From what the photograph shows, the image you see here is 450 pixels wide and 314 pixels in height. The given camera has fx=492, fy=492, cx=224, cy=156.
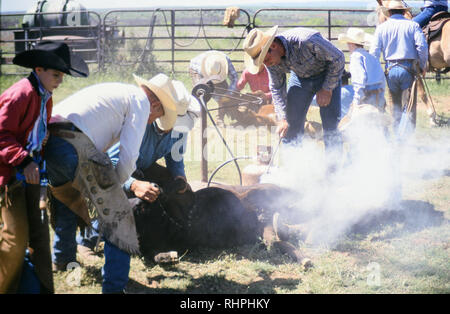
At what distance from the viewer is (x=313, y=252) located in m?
4.46

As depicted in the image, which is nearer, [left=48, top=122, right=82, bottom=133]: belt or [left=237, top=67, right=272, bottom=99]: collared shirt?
[left=48, top=122, right=82, bottom=133]: belt

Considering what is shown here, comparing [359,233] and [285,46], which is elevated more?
[285,46]

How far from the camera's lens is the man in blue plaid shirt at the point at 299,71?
4.77m

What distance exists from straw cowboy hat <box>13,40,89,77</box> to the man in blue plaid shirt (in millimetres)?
1987

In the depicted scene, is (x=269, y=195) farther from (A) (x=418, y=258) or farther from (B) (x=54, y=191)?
(B) (x=54, y=191)

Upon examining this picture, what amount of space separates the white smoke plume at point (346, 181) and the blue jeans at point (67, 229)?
2001 millimetres

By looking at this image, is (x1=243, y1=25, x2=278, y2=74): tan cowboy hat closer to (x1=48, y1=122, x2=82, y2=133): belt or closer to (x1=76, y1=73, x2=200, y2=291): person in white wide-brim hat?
(x1=76, y1=73, x2=200, y2=291): person in white wide-brim hat

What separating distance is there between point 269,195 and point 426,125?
18.1ft

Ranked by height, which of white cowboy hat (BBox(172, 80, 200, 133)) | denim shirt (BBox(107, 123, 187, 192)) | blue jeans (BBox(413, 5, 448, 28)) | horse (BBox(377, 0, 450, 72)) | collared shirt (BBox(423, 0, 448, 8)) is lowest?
denim shirt (BBox(107, 123, 187, 192))

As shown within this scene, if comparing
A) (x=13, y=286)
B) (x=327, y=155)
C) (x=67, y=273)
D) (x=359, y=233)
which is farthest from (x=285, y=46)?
(x=13, y=286)

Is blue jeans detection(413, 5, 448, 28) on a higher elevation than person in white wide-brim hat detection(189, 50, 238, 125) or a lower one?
higher

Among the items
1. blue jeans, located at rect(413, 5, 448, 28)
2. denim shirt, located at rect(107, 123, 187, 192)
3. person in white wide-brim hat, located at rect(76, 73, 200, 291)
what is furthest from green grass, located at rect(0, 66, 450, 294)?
blue jeans, located at rect(413, 5, 448, 28)

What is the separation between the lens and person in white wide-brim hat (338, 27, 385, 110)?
6.55 meters

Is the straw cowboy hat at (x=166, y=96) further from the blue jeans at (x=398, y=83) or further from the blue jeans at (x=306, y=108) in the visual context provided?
the blue jeans at (x=398, y=83)
